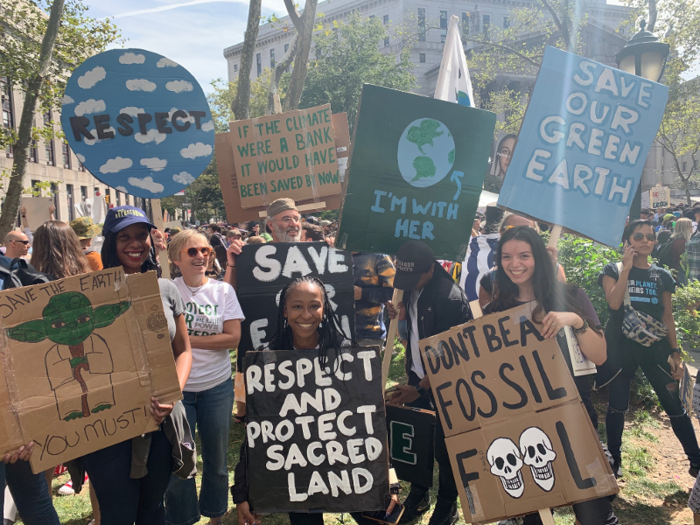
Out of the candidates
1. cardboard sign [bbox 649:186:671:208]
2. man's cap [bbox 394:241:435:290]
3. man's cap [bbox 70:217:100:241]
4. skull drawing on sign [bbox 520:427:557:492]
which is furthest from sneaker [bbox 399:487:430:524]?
cardboard sign [bbox 649:186:671:208]

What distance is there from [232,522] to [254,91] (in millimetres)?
35243

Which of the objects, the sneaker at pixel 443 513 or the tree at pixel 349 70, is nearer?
the sneaker at pixel 443 513

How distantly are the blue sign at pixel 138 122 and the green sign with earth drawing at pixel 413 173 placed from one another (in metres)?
1.09

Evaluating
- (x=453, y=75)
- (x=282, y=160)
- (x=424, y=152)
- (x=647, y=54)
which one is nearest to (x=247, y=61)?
(x=282, y=160)

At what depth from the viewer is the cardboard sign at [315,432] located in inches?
94.3

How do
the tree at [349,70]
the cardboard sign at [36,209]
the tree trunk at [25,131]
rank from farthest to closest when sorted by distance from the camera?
the tree at [349,70] < the cardboard sign at [36,209] < the tree trunk at [25,131]

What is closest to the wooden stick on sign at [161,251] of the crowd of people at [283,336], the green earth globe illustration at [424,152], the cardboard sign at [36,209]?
the crowd of people at [283,336]

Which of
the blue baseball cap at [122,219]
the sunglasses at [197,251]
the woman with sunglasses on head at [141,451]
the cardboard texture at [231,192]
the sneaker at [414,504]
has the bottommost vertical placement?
the sneaker at [414,504]

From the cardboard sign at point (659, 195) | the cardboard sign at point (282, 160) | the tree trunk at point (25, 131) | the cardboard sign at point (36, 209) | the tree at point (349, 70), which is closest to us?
the cardboard sign at point (282, 160)

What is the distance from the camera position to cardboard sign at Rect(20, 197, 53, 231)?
1143 centimetres

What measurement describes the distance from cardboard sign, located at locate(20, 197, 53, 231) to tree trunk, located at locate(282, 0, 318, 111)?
6000 mm

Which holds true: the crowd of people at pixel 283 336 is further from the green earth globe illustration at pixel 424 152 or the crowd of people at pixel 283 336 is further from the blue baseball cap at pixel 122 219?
the green earth globe illustration at pixel 424 152

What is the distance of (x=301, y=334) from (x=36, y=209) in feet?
37.5

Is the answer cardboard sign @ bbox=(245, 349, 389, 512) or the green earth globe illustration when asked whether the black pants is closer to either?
cardboard sign @ bbox=(245, 349, 389, 512)
